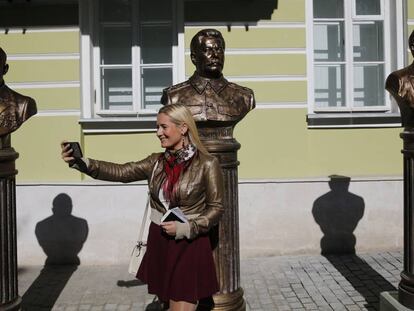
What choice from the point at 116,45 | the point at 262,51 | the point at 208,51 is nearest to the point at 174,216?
the point at 208,51

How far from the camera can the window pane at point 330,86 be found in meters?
7.34

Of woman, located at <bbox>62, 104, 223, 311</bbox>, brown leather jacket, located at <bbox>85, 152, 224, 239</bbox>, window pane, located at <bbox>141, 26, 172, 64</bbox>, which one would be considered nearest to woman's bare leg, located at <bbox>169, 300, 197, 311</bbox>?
woman, located at <bbox>62, 104, 223, 311</bbox>

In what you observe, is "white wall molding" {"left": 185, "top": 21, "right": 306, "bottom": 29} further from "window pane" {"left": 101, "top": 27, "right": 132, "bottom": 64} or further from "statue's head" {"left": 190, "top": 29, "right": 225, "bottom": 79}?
"statue's head" {"left": 190, "top": 29, "right": 225, "bottom": 79}

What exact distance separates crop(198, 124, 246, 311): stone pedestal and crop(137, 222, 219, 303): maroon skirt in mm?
949

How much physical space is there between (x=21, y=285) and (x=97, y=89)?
268 cm

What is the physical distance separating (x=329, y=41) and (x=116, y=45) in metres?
2.88

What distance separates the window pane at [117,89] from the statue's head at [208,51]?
10.4ft

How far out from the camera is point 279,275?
18.9 ft

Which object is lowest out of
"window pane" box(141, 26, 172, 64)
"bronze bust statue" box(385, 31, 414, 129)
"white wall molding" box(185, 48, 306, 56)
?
"bronze bust statue" box(385, 31, 414, 129)

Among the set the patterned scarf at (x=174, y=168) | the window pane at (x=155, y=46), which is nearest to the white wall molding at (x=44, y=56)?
the window pane at (x=155, y=46)

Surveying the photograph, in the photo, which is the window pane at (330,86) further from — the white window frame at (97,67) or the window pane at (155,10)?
the window pane at (155,10)

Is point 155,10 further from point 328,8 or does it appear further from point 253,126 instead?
point 328,8

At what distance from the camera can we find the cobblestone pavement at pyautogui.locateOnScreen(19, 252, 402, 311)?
492 centimetres

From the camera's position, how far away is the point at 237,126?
686cm
